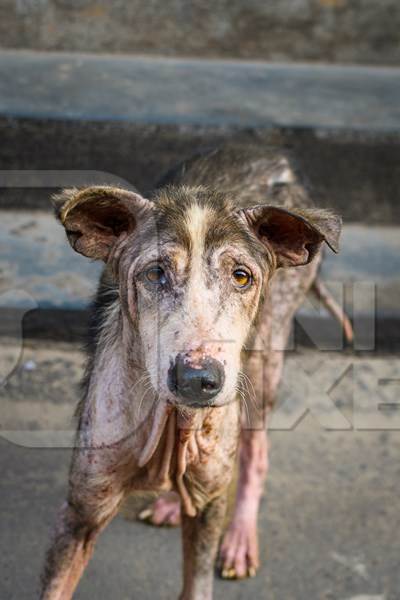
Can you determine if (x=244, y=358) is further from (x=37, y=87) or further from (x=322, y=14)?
(x=322, y=14)

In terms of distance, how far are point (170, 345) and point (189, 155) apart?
151 inches

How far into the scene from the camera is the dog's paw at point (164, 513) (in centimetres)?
492

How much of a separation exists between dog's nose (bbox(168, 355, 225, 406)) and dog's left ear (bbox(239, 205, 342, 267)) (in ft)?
2.29

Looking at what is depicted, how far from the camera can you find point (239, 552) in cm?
472

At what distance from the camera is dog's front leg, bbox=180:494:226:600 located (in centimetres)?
409

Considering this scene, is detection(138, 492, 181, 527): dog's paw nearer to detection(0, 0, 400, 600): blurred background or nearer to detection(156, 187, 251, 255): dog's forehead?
detection(0, 0, 400, 600): blurred background

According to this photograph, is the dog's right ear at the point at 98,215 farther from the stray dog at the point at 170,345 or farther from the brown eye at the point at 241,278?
the brown eye at the point at 241,278

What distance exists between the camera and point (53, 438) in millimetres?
5441

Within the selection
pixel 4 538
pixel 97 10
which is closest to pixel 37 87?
pixel 97 10

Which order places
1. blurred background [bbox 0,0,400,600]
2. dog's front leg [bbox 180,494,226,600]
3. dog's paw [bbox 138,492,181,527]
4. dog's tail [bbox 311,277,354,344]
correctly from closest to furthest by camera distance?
dog's front leg [bbox 180,494,226,600], blurred background [bbox 0,0,400,600], dog's paw [bbox 138,492,181,527], dog's tail [bbox 311,277,354,344]

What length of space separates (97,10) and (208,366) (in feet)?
18.4

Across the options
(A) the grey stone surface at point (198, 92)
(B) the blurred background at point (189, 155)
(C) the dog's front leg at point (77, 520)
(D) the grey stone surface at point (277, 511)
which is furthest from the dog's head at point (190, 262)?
(A) the grey stone surface at point (198, 92)

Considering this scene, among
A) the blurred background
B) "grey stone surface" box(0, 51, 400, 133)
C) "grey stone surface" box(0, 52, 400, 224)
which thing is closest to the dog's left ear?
the blurred background

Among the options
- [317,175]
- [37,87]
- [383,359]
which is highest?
[37,87]
